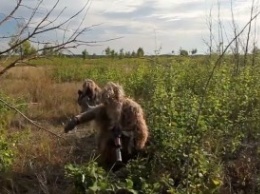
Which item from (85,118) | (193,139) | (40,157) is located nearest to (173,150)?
(193,139)

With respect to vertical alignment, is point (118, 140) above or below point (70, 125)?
below

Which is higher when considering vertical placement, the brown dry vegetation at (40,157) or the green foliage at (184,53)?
the green foliage at (184,53)

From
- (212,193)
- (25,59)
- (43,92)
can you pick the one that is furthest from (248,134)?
(43,92)

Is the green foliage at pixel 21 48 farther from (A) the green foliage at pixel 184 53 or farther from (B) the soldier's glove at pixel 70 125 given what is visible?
→ (A) the green foliage at pixel 184 53

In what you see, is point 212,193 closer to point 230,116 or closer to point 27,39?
point 230,116

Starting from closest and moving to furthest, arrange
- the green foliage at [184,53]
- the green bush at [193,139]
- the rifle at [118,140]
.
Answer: the green bush at [193,139] < the rifle at [118,140] < the green foliage at [184,53]

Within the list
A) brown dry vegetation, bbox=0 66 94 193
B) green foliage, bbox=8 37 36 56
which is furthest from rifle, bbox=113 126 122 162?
green foliage, bbox=8 37 36 56

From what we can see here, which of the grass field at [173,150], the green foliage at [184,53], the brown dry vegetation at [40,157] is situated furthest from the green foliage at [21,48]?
the green foliage at [184,53]

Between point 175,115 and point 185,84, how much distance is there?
10.2 feet

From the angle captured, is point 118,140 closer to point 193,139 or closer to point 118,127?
point 118,127

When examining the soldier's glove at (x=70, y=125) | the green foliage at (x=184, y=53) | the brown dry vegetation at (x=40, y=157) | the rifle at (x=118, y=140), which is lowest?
the brown dry vegetation at (x=40, y=157)

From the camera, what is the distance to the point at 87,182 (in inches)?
149

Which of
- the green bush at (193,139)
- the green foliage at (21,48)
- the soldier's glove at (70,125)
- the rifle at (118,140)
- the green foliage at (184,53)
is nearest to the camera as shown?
the green foliage at (21,48)

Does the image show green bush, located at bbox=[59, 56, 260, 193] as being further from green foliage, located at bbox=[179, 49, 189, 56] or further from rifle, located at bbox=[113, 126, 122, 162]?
green foliage, located at bbox=[179, 49, 189, 56]
